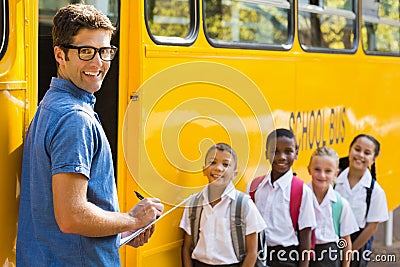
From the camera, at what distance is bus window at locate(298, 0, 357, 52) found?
6.18 metres

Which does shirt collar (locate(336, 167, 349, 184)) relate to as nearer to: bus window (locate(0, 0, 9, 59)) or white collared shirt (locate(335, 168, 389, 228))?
white collared shirt (locate(335, 168, 389, 228))

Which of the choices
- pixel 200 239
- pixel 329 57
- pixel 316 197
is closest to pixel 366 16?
pixel 329 57

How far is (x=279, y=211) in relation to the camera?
527 centimetres

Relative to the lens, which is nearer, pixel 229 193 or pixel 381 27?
pixel 229 193

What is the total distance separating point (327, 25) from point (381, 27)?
105cm

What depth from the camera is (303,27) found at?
20.3 feet

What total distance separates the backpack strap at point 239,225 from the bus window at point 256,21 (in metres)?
1.28

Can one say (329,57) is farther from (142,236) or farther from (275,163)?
Result: (142,236)

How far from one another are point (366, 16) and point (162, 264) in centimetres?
334

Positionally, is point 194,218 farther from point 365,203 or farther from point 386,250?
point 386,250

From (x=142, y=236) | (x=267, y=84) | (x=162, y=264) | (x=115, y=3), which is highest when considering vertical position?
(x=115, y=3)

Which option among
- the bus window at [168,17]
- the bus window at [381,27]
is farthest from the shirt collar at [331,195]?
the bus window at [381,27]

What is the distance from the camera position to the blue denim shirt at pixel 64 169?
297 centimetres

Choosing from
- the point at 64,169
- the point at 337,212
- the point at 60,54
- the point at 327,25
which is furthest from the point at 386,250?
the point at 64,169
